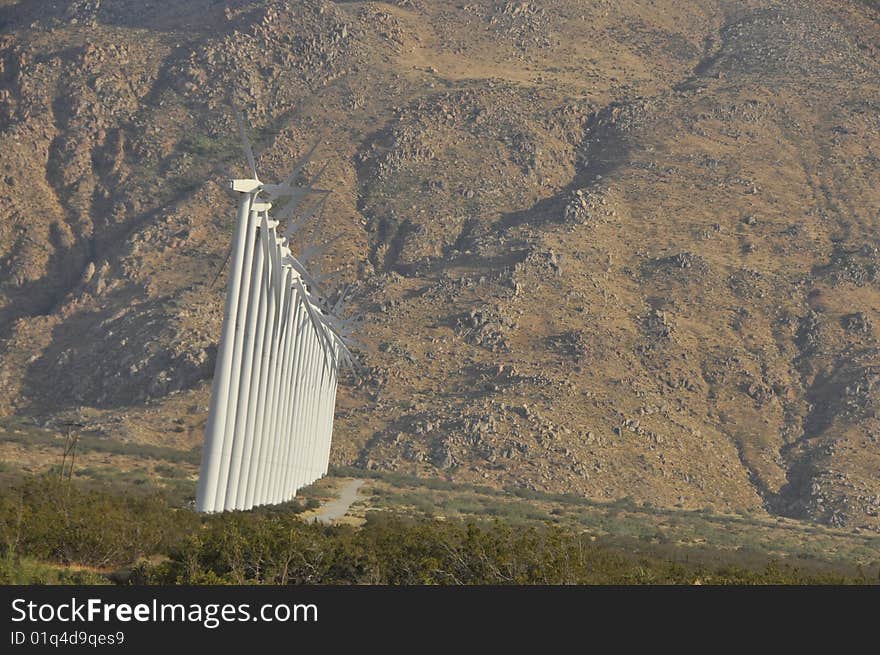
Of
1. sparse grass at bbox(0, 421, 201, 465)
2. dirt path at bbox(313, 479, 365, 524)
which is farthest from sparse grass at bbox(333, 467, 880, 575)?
sparse grass at bbox(0, 421, 201, 465)

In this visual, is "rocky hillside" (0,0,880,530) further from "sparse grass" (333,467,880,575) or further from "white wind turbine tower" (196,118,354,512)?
"white wind turbine tower" (196,118,354,512)

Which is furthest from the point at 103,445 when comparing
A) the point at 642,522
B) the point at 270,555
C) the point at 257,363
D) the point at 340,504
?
the point at 270,555

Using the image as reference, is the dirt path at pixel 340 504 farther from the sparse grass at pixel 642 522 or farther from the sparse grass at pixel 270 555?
the sparse grass at pixel 270 555

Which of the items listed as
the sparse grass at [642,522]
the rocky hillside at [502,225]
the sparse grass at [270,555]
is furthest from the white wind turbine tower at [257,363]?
the rocky hillside at [502,225]

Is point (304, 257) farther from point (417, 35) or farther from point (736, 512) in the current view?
point (417, 35)

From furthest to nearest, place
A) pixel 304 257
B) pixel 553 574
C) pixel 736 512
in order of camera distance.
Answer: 1. pixel 736 512
2. pixel 304 257
3. pixel 553 574

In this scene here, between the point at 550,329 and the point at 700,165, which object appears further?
the point at 700,165

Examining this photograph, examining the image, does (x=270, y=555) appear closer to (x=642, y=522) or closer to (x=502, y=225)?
(x=642, y=522)
